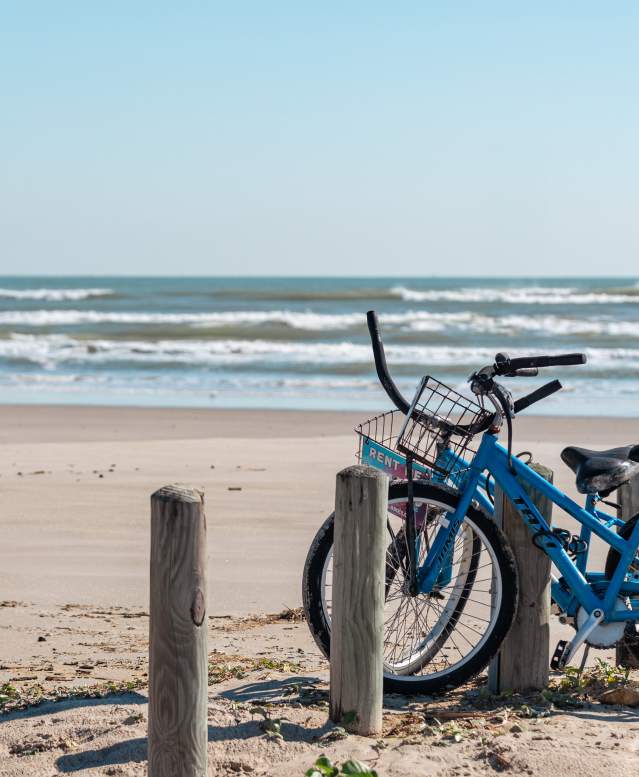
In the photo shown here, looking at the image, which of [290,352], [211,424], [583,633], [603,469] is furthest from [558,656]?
[290,352]

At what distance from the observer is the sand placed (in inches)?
145

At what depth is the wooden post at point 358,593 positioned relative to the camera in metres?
3.71

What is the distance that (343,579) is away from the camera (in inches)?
146

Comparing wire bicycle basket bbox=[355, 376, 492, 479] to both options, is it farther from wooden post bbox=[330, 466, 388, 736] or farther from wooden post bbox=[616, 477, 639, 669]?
wooden post bbox=[616, 477, 639, 669]

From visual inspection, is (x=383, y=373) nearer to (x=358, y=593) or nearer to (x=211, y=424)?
(x=358, y=593)

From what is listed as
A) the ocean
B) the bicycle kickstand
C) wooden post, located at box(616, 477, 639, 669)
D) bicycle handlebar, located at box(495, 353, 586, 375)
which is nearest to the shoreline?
the ocean

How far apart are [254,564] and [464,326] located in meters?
30.5

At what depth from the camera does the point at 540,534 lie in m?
4.26

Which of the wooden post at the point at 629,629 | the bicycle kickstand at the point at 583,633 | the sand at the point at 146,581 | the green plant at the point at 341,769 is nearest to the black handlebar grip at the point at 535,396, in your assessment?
the wooden post at the point at 629,629

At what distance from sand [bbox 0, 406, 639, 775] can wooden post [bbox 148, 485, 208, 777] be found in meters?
0.33

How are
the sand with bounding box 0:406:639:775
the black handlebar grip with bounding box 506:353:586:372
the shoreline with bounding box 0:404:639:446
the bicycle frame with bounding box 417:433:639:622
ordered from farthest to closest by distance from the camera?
the shoreline with bounding box 0:404:639:446 < the bicycle frame with bounding box 417:433:639:622 < the black handlebar grip with bounding box 506:353:586:372 < the sand with bounding box 0:406:639:775

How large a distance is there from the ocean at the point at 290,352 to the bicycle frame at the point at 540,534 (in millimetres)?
11513

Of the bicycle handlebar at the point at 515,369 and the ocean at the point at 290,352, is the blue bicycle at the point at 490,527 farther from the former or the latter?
the ocean at the point at 290,352

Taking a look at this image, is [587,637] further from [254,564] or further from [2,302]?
[2,302]
